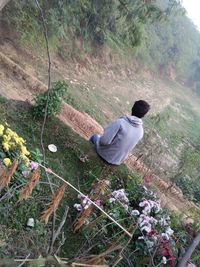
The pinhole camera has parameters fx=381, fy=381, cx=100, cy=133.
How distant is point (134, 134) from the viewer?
13.3 ft

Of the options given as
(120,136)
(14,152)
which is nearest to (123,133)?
(120,136)

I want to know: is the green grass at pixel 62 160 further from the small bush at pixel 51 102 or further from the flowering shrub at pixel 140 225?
the flowering shrub at pixel 140 225

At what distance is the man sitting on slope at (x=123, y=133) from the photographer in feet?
12.9

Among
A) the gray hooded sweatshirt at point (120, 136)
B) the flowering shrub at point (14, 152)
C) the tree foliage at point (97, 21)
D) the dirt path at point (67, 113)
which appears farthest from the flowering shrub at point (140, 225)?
the tree foliage at point (97, 21)

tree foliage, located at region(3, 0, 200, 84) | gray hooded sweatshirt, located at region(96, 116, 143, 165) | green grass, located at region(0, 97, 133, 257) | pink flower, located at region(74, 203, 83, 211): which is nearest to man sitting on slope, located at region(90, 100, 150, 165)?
gray hooded sweatshirt, located at region(96, 116, 143, 165)

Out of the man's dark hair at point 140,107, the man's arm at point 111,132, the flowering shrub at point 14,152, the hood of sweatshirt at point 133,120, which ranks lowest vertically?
the flowering shrub at point 14,152

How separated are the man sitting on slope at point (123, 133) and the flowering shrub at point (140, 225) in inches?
18.2

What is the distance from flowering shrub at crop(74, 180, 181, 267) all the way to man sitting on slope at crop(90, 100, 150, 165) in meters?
0.46

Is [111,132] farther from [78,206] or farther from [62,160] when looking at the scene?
[78,206]

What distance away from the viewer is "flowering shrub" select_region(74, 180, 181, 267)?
332cm

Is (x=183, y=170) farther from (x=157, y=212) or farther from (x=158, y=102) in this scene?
(x=158, y=102)

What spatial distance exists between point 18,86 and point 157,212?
21.9 feet

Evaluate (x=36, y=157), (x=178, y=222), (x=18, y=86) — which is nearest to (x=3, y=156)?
(x=36, y=157)

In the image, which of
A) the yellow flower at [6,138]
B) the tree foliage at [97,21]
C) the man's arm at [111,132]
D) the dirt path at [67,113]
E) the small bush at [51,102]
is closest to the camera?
the yellow flower at [6,138]
